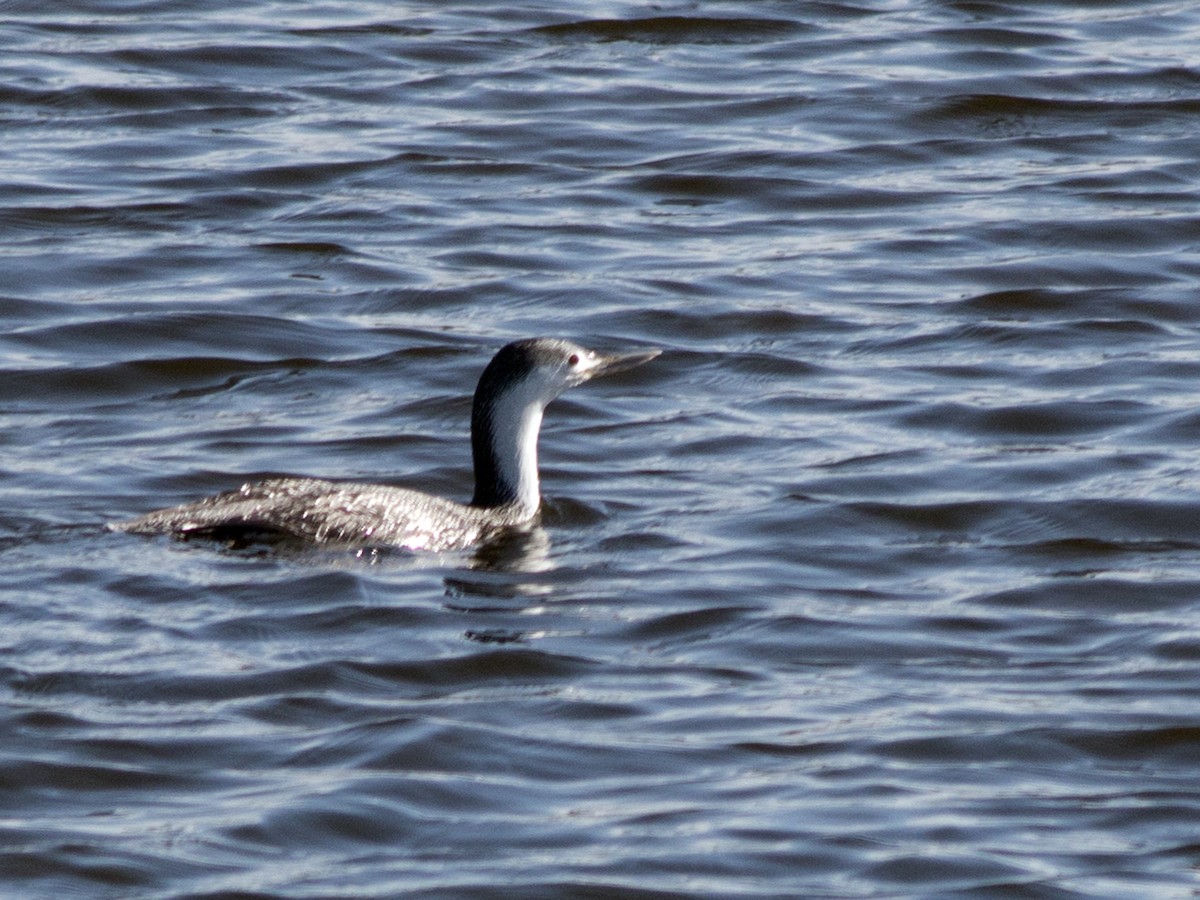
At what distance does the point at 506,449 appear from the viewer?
1109 cm

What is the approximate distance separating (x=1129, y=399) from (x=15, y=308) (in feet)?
18.4

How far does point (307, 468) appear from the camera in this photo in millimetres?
11375

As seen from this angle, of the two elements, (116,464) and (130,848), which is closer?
(130,848)

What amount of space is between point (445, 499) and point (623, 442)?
0.96 m

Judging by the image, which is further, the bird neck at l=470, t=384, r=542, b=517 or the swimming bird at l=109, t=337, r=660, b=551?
the bird neck at l=470, t=384, r=542, b=517

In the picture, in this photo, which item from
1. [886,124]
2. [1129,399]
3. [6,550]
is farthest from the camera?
[886,124]

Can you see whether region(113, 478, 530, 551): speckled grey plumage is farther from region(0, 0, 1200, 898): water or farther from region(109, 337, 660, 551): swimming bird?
region(0, 0, 1200, 898): water

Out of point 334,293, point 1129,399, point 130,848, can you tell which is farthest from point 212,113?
point 130,848

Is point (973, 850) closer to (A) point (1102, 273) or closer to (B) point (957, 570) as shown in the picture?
(B) point (957, 570)

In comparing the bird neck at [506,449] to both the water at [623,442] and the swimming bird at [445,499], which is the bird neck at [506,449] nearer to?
the swimming bird at [445,499]

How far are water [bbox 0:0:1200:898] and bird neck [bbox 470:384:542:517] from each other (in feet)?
0.62

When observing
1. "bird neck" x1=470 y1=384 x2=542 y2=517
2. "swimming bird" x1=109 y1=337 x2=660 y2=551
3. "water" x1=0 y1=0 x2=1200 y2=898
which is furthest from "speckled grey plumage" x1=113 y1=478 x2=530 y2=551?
"bird neck" x1=470 y1=384 x2=542 y2=517

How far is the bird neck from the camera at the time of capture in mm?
11055

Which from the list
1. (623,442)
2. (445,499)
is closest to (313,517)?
(445,499)
